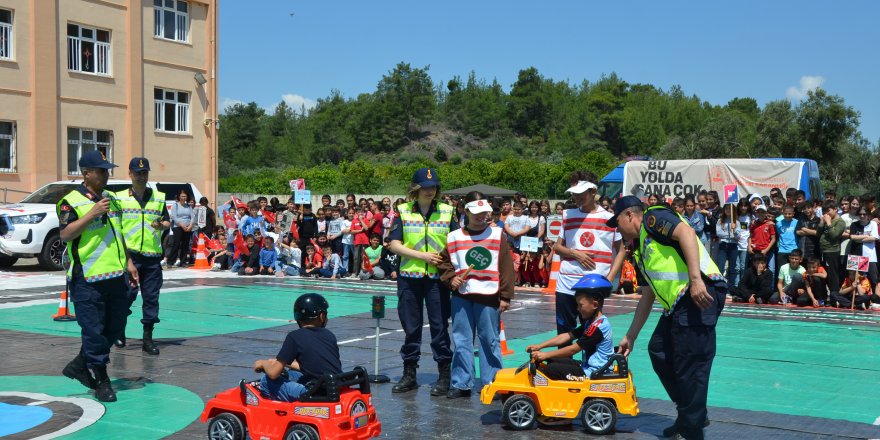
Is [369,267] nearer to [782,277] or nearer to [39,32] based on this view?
[782,277]

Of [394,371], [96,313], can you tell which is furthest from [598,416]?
[96,313]

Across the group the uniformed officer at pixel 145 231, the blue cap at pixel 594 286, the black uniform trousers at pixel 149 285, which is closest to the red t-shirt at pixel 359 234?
the uniformed officer at pixel 145 231

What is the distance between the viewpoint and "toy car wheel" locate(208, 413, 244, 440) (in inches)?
246

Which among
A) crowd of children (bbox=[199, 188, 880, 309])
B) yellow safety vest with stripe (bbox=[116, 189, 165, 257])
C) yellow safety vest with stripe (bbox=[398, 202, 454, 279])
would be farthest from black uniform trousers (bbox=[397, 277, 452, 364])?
crowd of children (bbox=[199, 188, 880, 309])

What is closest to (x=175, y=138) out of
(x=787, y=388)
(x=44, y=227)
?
(x=44, y=227)

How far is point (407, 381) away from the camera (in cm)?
833

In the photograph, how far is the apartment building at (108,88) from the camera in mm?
31234

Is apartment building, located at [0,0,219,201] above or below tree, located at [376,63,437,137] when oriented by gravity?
below

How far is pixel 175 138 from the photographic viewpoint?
36.8m

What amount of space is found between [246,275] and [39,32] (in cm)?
1545

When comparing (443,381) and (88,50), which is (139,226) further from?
(88,50)

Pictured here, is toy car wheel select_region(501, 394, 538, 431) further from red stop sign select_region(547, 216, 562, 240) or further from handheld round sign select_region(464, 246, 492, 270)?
red stop sign select_region(547, 216, 562, 240)

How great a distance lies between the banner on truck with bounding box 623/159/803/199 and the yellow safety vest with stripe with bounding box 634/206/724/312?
17.3 m

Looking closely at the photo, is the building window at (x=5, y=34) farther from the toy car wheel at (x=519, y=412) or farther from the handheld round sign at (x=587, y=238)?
the toy car wheel at (x=519, y=412)
